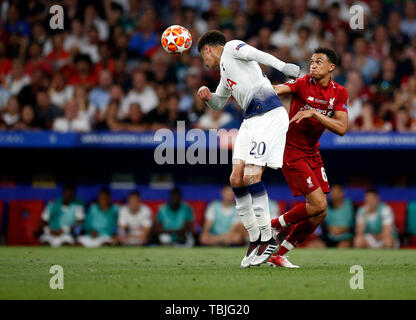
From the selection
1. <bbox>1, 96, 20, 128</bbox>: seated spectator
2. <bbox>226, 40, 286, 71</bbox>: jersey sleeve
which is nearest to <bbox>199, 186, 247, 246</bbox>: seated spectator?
<bbox>1, 96, 20, 128</bbox>: seated spectator

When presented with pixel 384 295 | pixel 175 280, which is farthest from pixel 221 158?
pixel 384 295

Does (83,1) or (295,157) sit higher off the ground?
(83,1)

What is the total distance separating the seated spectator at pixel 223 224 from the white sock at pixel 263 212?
18.0ft

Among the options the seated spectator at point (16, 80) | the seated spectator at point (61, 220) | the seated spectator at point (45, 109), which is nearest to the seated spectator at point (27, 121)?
the seated spectator at point (45, 109)

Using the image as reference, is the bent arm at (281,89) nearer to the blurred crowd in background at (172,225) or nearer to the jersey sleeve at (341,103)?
the jersey sleeve at (341,103)

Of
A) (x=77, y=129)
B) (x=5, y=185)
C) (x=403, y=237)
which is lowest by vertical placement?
(x=403, y=237)

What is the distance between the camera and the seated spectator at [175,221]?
1394 cm

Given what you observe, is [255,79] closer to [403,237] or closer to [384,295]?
[384,295]

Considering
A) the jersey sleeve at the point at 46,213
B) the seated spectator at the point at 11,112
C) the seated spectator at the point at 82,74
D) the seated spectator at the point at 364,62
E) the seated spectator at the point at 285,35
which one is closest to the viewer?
the jersey sleeve at the point at 46,213

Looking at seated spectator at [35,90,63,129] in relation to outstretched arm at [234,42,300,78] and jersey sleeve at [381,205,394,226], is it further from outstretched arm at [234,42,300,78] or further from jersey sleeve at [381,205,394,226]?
outstretched arm at [234,42,300,78]

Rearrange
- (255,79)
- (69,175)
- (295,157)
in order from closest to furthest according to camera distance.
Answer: (255,79), (295,157), (69,175)

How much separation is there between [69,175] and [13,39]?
12.0 ft

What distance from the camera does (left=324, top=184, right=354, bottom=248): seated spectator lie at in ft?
45.7
